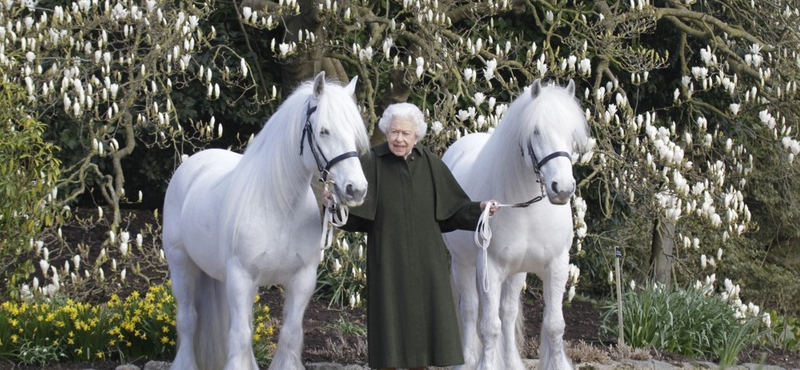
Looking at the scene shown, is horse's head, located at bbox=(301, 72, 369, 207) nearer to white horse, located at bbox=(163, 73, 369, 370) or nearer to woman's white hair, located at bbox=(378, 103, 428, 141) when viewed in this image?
white horse, located at bbox=(163, 73, 369, 370)

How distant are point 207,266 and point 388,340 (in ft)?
4.10

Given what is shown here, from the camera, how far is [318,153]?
16.1 feet

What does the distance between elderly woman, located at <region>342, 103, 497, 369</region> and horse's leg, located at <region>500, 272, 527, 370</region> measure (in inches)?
38.8

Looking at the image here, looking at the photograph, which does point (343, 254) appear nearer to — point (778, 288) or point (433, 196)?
point (433, 196)

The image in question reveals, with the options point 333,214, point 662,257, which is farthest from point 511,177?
point 662,257

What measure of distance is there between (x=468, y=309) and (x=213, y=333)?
4.77ft

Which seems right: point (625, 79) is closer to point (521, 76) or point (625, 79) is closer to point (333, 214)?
point (521, 76)

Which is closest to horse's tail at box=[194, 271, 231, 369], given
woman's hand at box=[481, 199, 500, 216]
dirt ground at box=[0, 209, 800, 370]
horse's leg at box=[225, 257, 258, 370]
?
dirt ground at box=[0, 209, 800, 370]

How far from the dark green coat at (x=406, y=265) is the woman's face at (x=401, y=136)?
8 cm

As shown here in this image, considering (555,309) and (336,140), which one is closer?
(336,140)

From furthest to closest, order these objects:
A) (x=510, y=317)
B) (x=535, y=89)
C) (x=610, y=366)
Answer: (x=610, y=366)
(x=510, y=317)
(x=535, y=89)

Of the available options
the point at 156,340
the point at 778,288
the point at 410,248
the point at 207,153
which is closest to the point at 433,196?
the point at 410,248

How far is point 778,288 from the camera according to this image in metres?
11.3

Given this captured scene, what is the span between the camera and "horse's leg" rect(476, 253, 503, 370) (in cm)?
560
